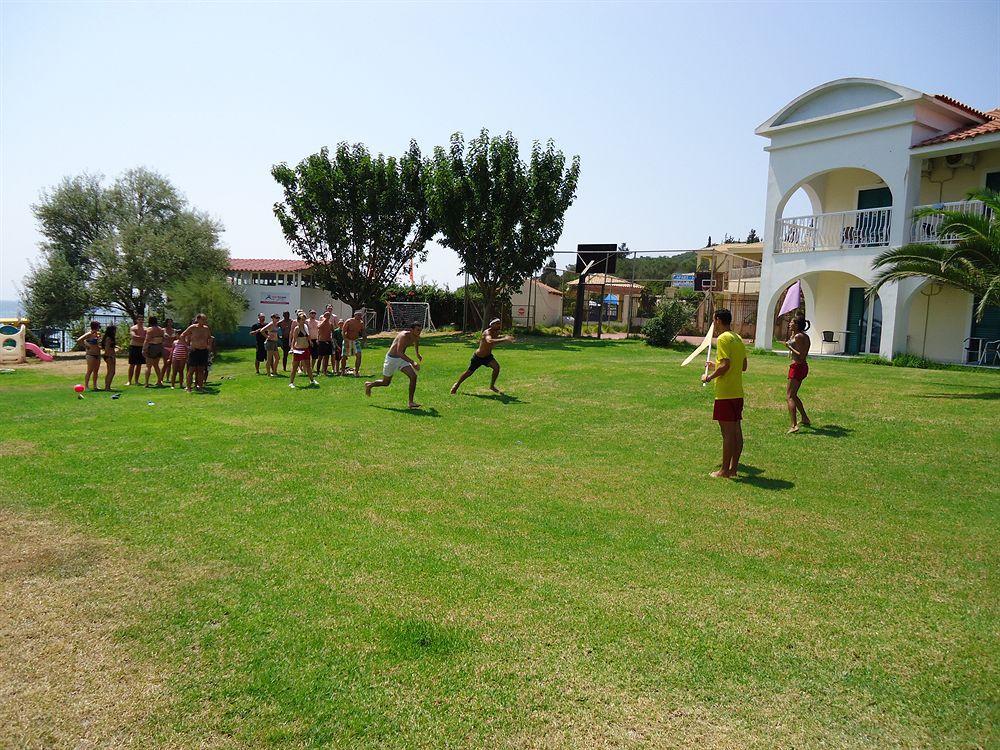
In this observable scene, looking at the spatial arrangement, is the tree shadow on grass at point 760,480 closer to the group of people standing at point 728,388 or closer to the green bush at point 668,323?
the group of people standing at point 728,388

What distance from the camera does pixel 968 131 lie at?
714 inches

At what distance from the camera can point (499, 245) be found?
28.8 metres

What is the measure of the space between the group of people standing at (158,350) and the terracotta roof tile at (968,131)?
Result: 18.9 meters

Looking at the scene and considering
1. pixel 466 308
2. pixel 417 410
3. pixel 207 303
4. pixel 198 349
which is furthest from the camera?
pixel 466 308

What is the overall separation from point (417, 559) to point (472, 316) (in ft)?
96.4

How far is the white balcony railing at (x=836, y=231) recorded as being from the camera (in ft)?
65.8

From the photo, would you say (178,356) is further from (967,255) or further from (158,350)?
(967,255)

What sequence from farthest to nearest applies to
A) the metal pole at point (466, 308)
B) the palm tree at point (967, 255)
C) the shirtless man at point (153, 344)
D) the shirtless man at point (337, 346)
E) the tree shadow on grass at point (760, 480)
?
the metal pole at point (466, 308), the shirtless man at point (337, 346), the shirtless man at point (153, 344), the palm tree at point (967, 255), the tree shadow on grass at point (760, 480)

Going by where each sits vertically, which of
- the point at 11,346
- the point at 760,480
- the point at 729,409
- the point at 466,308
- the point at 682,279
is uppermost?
the point at 682,279

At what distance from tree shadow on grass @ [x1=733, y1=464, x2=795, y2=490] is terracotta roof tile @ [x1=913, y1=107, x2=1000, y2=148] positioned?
47.6 ft

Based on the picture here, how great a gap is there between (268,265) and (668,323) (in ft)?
74.0

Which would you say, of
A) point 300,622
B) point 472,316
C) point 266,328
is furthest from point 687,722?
point 472,316

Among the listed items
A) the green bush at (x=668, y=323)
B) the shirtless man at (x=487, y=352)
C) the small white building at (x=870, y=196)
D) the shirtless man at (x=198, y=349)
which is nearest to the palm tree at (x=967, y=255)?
the small white building at (x=870, y=196)

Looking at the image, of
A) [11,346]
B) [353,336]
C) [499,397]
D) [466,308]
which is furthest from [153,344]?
[466,308]
